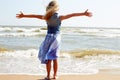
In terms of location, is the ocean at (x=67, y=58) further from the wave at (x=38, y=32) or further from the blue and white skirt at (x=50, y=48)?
the wave at (x=38, y=32)

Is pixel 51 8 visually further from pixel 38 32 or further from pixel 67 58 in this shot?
pixel 38 32

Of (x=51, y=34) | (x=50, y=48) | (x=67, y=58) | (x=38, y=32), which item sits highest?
(x=51, y=34)

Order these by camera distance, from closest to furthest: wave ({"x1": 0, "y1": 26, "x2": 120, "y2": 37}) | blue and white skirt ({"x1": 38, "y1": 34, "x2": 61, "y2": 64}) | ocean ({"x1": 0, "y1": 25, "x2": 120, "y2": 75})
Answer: blue and white skirt ({"x1": 38, "y1": 34, "x2": 61, "y2": 64})
ocean ({"x1": 0, "y1": 25, "x2": 120, "y2": 75})
wave ({"x1": 0, "y1": 26, "x2": 120, "y2": 37})

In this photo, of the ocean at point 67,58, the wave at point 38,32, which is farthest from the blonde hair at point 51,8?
the wave at point 38,32

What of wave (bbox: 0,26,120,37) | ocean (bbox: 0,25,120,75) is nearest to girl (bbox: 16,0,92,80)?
ocean (bbox: 0,25,120,75)

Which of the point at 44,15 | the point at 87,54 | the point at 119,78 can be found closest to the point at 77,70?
the point at 119,78

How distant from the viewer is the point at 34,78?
20.6 feet

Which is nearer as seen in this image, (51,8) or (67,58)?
(51,8)

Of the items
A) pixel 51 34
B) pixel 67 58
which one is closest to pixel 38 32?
pixel 67 58

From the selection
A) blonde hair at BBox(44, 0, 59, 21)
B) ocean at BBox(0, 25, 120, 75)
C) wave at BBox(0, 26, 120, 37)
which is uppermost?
blonde hair at BBox(44, 0, 59, 21)

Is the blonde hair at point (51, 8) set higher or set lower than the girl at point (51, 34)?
higher

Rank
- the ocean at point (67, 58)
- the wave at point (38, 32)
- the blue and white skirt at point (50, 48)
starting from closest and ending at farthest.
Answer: the blue and white skirt at point (50, 48), the ocean at point (67, 58), the wave at point (38, 32)

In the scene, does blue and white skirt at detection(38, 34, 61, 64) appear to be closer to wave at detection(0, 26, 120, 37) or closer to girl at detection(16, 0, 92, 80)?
girl at detection(16, 0, 92, 80)

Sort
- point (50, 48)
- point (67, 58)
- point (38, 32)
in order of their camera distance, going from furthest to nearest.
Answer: point (38, 32)
point (67, 58)
point (50, 48)
